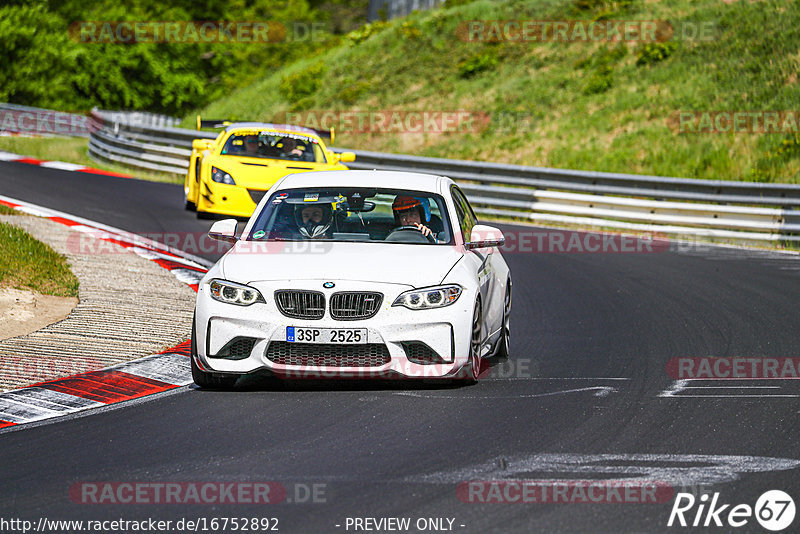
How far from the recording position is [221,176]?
1739cm

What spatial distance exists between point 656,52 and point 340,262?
3382 centimetres

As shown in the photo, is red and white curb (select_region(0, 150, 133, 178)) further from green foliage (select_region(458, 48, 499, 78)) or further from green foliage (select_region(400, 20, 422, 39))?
green foliage (select_region(400, 20, 422, 39))

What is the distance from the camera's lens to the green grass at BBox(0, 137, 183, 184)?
88.6 ft

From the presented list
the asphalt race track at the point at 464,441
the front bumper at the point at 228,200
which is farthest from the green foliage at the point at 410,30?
the asphalt race track at the point at 464,441

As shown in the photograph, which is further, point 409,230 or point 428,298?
point 409,230

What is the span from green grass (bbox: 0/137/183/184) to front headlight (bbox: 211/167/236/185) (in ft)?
28.2

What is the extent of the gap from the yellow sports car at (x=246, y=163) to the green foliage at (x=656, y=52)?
23517mm

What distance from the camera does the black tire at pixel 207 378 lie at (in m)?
Result: 7.98
